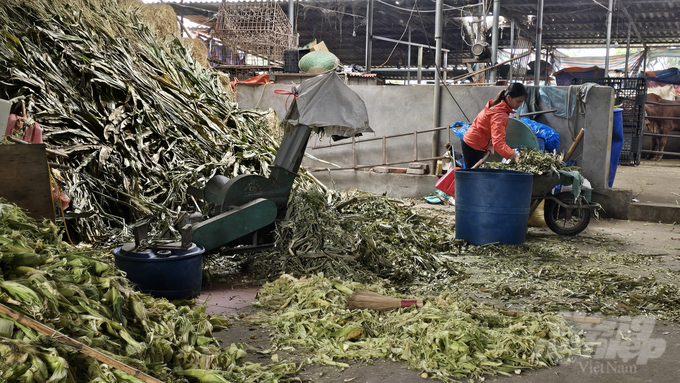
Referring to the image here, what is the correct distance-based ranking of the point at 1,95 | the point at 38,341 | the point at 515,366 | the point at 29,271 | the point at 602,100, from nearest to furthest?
1. the point at 38,341
2. the point at 29,271
3. the point at 515,366
4. the point at 1,95
5. the point at 602,100

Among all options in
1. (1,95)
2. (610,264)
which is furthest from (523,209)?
(1,95)

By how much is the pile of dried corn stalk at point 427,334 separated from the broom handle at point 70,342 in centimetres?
106

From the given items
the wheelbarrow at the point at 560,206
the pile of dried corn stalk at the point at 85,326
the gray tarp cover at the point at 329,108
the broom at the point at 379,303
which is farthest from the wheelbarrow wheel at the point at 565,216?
the pile of dried corn stalk at the point at 85,326

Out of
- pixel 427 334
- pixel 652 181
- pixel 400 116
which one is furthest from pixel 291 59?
pixel 427 334

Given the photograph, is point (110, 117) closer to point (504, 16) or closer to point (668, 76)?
point (504, 16)

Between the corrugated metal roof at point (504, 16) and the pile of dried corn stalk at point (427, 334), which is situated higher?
the corrugated metal roof at point (504, 16)

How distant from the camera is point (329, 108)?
436 centimetres

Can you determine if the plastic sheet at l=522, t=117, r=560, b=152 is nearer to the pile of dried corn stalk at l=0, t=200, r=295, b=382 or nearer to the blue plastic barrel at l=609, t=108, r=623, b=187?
the blue plastic barrel at l=609, t=108, r=623, b=187

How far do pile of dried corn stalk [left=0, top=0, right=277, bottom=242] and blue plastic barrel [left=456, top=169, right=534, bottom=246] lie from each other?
7.55ft

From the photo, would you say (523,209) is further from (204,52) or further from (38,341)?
(204,52)

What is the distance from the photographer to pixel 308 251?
453cm

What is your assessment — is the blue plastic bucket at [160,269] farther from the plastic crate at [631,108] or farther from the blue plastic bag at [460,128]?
→ the plastic crate at [631,108]

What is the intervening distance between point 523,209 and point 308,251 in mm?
2626

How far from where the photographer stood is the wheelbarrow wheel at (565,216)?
6.70m
